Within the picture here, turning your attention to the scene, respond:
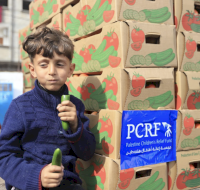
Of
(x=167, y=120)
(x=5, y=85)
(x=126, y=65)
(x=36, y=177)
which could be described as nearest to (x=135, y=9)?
(x=126, y=65)

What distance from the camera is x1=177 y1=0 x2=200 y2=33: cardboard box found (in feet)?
5.46

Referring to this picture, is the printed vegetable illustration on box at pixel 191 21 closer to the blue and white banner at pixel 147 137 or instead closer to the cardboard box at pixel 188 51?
the cardboard box at pixel 188 51

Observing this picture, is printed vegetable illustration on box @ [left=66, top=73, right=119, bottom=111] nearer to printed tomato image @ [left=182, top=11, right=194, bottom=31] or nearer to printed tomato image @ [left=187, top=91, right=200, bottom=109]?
printed tomato image @ [left=187, top=91, right=200, bottom=109]

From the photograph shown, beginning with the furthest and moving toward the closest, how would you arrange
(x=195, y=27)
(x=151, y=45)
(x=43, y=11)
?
1. (x=43, y=11)
2. (x=195, y=27)
3. (x=151, y=45)

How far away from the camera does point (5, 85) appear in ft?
14.6

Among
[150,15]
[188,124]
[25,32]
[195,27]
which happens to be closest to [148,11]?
[150,15]

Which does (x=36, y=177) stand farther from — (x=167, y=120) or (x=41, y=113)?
(x=167, y=120)

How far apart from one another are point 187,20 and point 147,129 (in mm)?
844

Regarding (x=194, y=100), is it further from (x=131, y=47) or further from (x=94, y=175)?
(x=94, y=175)

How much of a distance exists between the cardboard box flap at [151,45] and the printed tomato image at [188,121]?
367mm

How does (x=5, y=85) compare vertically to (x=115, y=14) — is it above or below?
below

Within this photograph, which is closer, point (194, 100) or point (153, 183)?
point (153, 183)

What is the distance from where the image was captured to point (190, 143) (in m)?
1.64

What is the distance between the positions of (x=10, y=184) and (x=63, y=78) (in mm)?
576
